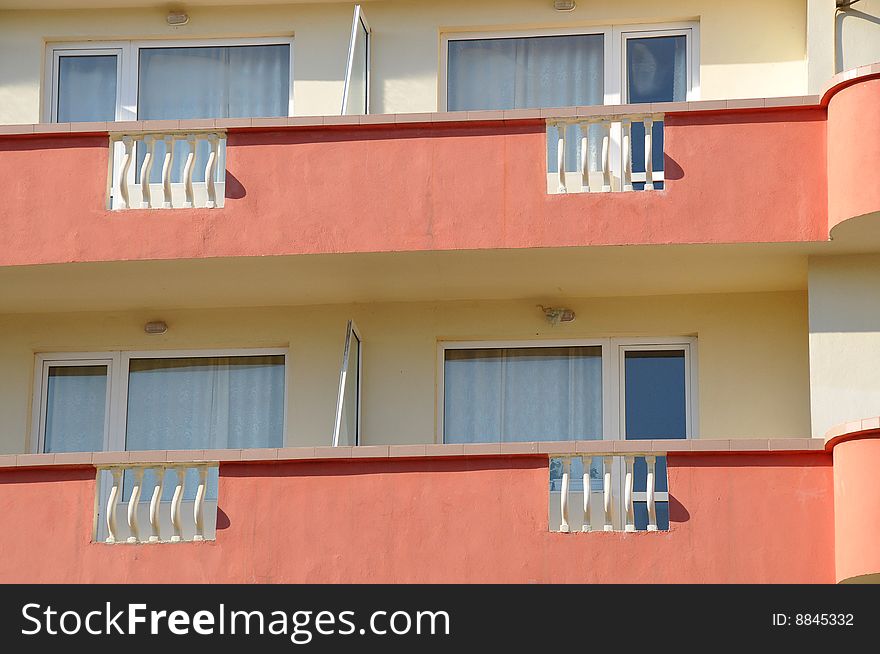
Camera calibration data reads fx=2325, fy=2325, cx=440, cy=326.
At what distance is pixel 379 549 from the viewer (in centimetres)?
1786

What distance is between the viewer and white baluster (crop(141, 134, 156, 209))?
19406mm

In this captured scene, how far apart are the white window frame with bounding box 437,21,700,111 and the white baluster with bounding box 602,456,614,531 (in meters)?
4.05

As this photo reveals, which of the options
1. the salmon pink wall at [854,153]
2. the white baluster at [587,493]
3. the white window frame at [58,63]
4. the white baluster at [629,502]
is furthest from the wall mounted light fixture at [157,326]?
the salmon pink wall at [854,153]

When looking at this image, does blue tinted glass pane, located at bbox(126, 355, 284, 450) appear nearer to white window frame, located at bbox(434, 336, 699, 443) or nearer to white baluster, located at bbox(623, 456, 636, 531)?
white window frame, located at bbox(434, 336, 699, 443)

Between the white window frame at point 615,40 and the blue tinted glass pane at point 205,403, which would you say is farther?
the white window frame at point 615,40

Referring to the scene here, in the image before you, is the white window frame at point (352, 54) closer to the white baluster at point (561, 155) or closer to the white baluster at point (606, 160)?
the white baluster at point (561, 155)

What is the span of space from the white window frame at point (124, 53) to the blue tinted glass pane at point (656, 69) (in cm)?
312

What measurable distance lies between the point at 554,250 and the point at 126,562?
4.29 metres

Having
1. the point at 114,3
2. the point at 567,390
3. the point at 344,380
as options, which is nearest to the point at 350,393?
the point at 344,380

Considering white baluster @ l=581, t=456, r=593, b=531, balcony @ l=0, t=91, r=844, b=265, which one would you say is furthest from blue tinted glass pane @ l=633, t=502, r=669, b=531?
balcony @ l=0, t=91, r=844, b=265

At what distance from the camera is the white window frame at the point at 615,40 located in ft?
68.2

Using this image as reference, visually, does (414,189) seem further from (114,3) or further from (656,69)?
(114,3)

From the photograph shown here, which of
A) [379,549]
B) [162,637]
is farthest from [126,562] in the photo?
[379,549]

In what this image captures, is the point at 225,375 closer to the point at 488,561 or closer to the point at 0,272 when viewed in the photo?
the point at 0,272
